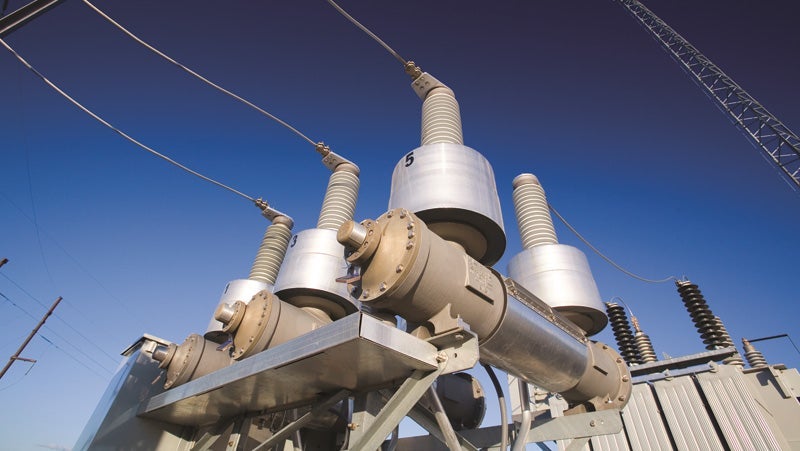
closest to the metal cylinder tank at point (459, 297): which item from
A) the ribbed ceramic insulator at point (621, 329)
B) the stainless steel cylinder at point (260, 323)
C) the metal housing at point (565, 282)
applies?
the metal housing at point (565, 282)

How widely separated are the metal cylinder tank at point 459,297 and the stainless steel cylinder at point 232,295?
138 inches

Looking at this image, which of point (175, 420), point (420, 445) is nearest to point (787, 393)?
point (420, 445)

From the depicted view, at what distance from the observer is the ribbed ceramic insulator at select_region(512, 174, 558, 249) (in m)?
5.64

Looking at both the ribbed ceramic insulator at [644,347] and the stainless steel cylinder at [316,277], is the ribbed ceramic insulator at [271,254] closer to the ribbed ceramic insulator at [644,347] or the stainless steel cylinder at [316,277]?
the stainless steel cylinder at [316,277]

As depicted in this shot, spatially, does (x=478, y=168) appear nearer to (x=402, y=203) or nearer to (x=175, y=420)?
(x=402, y=203)

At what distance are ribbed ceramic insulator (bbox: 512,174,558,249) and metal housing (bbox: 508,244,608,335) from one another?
0.32 metres

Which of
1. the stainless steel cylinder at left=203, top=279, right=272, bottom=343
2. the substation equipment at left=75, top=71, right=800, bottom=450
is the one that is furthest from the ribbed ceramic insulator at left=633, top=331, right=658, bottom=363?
the stainless steel cylinder at left=203, top=279, right=272, bottom=343

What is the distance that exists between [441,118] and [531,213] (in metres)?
2.17

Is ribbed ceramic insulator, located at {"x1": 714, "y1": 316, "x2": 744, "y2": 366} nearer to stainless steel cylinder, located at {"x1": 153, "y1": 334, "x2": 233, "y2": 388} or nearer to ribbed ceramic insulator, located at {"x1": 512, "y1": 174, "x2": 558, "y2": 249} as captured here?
ribbed ceramic insulator, located at {"x1": 512, "y1": 174, "x2": 558, "y2": 249}

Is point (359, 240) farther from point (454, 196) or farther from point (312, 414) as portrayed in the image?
point (312, 414)

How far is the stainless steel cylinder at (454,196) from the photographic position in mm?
3738

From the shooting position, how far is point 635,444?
28.3ft

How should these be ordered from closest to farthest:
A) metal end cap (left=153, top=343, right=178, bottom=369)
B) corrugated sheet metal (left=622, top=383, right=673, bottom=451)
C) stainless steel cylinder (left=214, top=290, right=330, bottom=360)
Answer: stainless steel cylinder (left=214, top=290, right=330, bottom=360)
metal end cap (left=153, top=343, right=178, bottom=369)
corrugated sheet metal (left=622, top=383, right=673, bottom=451)

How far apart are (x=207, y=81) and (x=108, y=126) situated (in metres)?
1.62
